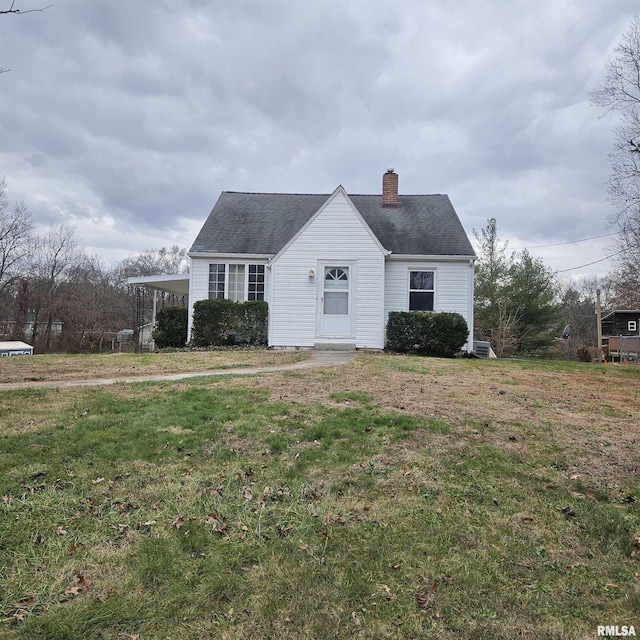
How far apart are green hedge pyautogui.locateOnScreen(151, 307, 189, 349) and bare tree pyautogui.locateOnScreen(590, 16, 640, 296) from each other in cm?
1643

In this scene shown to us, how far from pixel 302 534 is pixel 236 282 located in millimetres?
12697

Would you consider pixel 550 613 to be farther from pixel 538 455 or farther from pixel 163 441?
pixel 163 441

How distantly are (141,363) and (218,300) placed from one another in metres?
4.24

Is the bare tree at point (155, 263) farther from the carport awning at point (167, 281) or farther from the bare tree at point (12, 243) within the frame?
the carport awning at point (167, 281)

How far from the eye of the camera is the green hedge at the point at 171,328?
1520 centimetres

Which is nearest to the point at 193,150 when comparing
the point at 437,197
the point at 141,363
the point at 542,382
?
the point at 437,197

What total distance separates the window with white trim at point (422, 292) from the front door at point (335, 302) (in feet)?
Result: 8.22

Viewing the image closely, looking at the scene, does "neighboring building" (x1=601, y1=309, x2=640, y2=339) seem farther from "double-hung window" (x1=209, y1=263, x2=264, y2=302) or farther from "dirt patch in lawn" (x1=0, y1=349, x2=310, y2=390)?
"dirt patch in lawn" (x1=0, y1=349, x2=310, y2=390)

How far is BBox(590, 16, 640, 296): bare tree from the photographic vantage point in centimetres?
1321

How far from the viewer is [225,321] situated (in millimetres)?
13438

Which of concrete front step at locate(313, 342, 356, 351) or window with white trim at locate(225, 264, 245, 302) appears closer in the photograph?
concrete front step at locate(313, 342, 356, 351)

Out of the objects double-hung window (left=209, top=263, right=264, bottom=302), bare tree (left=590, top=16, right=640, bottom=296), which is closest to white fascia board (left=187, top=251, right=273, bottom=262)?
double-hung window (left=209, top=263, right=264, bottom=302)

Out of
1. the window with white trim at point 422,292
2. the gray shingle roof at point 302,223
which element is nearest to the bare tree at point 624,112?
the gray shingle roof at point 302,223

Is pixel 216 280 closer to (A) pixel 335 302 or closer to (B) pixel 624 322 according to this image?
(A) pixel 335 302
